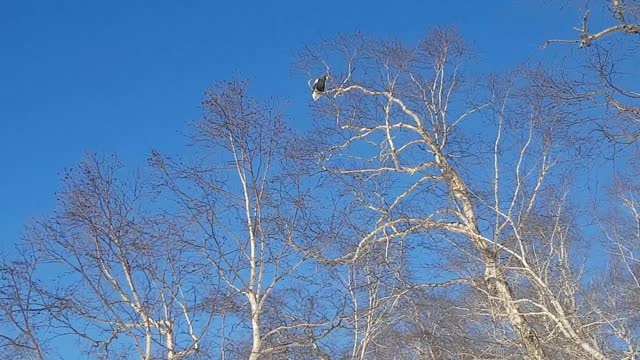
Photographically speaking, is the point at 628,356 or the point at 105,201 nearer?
the point at 628,356

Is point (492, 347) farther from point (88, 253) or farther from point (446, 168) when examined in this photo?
point (88, 253)

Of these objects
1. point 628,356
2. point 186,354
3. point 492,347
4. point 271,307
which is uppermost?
point 271,307

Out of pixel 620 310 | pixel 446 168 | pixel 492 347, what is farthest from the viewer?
pixel 620 310

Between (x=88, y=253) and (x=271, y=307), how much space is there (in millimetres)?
2631

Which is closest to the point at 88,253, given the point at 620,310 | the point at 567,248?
the point at 567,248

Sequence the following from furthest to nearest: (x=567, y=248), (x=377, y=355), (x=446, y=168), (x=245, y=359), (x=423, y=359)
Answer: (x=567, y=248) < (x=377, y=355) < (x=423, y=359) < (x=245, y=359) < (x=446, y=168)

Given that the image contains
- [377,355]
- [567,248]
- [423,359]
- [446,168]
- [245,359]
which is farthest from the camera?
[567,248]

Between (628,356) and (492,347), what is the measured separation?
1580 mm

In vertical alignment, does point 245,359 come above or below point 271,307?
below

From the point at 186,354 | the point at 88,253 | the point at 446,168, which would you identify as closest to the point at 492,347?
the point at 446,168

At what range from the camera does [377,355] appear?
11.7 meters

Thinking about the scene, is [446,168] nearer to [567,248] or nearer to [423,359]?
[423,359]

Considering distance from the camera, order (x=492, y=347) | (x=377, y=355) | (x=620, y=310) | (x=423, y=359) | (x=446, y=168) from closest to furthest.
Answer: (x=492, y=347) → (x=446, y=168) → (x=423, y=359) → (x=377, y=355) → (x=620, y=310)

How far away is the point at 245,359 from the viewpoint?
9422 millimetres
